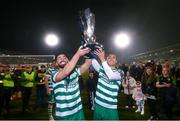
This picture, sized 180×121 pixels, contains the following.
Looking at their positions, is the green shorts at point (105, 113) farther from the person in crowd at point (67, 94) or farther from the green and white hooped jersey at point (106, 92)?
the person in crowd at point (67, 94)

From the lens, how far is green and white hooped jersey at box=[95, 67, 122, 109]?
8.49 meters

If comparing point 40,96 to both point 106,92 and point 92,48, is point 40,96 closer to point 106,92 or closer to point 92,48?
point 106,92

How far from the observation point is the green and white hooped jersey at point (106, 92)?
27.9 feet

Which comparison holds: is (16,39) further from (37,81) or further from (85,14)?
(85,14)

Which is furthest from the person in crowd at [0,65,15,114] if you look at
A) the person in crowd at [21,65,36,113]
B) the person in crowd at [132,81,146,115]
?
the person in crowd at [132,81,146,115]

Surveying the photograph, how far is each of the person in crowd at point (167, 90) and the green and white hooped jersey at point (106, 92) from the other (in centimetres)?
660

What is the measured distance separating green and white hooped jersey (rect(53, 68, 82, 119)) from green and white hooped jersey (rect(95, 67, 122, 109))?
1.46m

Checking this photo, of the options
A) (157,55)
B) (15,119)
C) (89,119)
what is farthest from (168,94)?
(157,55)

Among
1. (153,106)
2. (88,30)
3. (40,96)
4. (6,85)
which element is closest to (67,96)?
(88,30)

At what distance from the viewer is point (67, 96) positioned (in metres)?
7.02

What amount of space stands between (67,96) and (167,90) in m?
8.72

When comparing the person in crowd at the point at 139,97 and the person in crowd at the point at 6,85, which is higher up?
the person in crowd at the point at 6,85

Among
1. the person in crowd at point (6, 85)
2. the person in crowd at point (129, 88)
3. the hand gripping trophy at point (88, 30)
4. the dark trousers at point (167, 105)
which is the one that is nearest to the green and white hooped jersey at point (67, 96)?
the hand gripping trophy at point (88, 30)

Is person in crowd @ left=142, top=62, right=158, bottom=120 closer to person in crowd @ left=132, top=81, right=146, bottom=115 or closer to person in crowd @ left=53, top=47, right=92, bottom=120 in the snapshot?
person in crowd @ left=132, top=81, right=146, bottom=115
